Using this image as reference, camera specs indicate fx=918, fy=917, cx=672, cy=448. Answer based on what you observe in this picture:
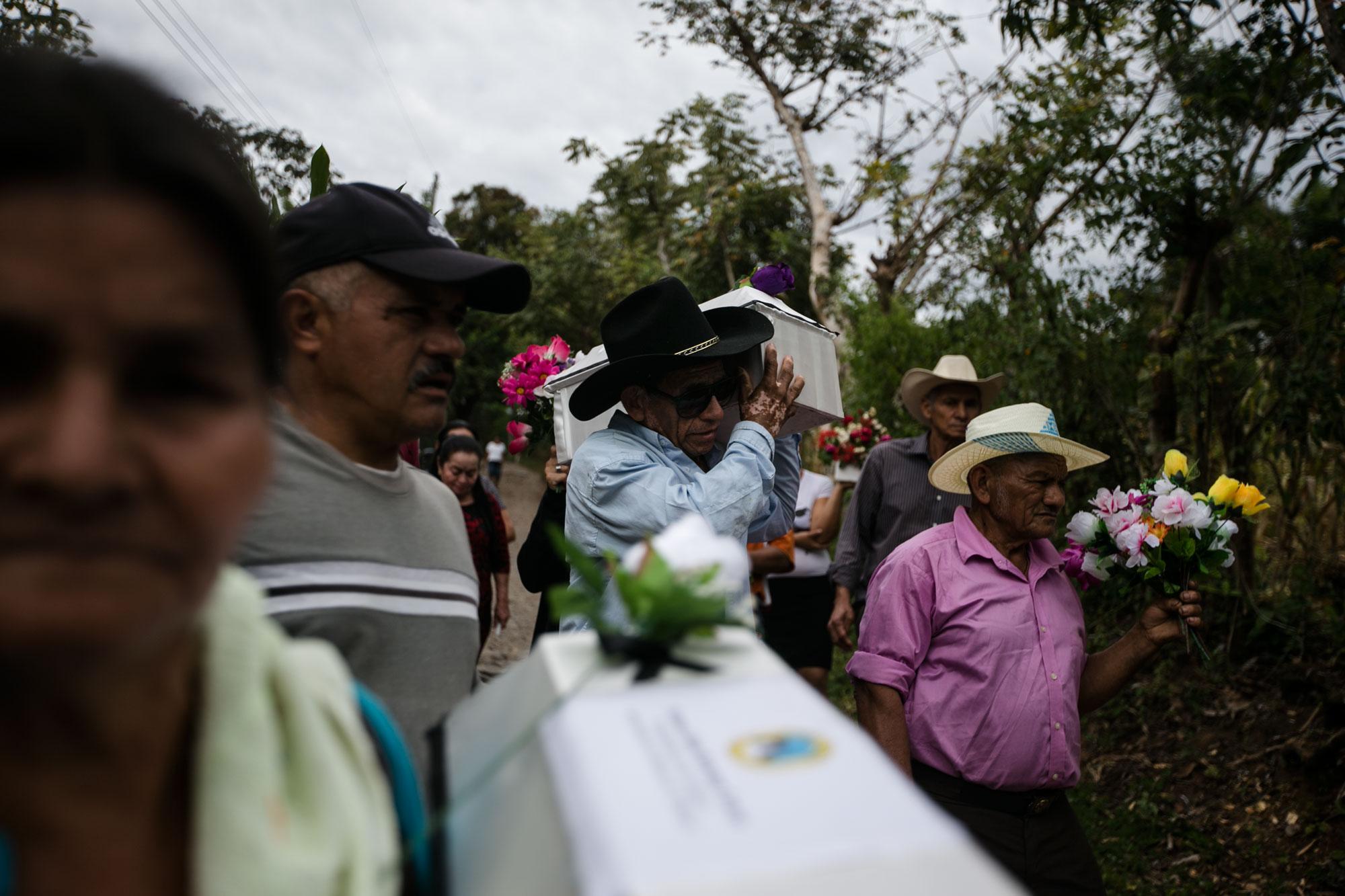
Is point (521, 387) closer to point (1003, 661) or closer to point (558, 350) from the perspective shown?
point (558, 350)

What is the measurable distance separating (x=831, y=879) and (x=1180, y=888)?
15.7 feet

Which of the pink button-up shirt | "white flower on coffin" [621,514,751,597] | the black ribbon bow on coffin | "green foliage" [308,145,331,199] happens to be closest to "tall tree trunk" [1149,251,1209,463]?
the pink button-up shirt

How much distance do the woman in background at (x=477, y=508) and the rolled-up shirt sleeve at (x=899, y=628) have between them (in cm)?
331

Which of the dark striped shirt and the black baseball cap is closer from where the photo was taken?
the black baseball cap

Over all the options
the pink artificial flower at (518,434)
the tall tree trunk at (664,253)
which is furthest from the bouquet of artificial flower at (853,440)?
the tall tree trunk at (664,253)

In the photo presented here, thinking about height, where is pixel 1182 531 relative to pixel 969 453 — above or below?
below

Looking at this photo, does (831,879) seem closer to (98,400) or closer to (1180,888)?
(98,400)

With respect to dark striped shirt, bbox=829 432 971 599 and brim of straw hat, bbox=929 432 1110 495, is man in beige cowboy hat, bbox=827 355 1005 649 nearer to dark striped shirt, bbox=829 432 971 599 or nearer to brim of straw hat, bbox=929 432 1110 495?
dark striped shirt, bbox=829 432 971 599

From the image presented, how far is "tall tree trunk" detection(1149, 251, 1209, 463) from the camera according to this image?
6.10 metres

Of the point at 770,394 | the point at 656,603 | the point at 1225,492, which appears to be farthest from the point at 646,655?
the point at 1225,492

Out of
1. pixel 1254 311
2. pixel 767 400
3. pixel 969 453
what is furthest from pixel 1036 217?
pixel 767 400

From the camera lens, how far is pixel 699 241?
19.1 m

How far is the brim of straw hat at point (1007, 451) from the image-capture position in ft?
10.2

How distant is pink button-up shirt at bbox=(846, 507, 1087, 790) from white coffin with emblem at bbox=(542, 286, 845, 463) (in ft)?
2.17
